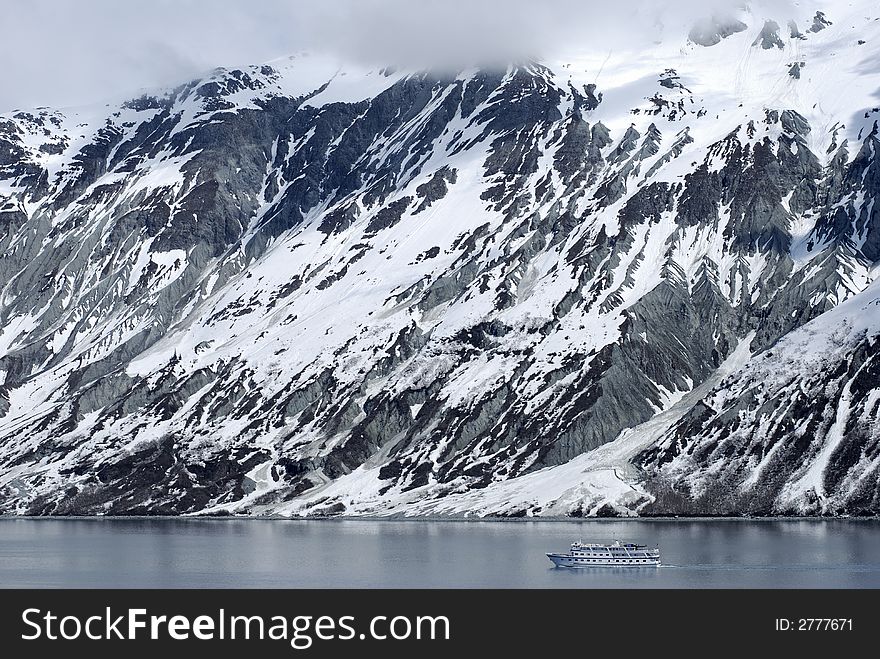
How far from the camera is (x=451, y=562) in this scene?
15025 centimetres

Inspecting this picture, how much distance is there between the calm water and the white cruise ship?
151 centimetres

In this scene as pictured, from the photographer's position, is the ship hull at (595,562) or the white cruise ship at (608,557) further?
the white cruise ship at (608,557)

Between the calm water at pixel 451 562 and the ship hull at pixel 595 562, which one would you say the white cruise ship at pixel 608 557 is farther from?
the calm water at pixel 451 562

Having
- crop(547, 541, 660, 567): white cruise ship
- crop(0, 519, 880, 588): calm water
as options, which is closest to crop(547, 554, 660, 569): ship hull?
crop(547, 541, 660, 567): white cruise ship

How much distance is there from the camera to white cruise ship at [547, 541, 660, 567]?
14650cm

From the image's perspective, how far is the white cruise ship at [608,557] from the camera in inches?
5768

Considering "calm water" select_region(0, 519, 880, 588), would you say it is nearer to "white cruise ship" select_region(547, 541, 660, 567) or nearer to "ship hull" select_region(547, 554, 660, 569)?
"ship hull" select_region(547, 554, 660, 569)

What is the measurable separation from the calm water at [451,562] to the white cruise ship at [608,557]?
59.6 inches

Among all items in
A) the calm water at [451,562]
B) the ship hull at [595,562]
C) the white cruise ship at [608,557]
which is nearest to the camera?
the calm water at [451,562]

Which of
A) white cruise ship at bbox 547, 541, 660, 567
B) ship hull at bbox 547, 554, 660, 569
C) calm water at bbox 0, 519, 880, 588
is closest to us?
calm water at bbox 0, 519, 880, 588

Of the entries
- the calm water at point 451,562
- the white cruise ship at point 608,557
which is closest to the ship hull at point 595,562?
the white cruise ship at point 608,557
